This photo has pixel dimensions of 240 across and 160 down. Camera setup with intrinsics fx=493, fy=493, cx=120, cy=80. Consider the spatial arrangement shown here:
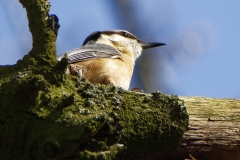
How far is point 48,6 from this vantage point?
2049 millimetres

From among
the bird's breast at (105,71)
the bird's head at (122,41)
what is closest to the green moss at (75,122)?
the bird's breast at (105,71)

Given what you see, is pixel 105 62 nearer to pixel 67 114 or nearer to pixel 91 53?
pixel 91 53

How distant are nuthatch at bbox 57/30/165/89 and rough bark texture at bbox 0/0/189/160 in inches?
44.5

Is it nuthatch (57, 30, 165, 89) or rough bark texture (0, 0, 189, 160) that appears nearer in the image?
rough bark texture (0, 0, 189, 160)

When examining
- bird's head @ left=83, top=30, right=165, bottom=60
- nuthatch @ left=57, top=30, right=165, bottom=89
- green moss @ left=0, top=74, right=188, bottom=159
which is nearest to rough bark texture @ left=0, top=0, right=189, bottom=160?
green moss @ left=0, top=74, right=188, bottom=159

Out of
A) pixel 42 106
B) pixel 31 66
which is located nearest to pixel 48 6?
pixel 31 66

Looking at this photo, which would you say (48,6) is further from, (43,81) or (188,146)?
(188,146)

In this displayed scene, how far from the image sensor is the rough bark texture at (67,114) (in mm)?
1792

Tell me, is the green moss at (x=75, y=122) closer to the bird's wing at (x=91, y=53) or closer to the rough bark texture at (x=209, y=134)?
the rough bark texture at (x=209, y=134)

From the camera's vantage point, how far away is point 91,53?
3760 mm

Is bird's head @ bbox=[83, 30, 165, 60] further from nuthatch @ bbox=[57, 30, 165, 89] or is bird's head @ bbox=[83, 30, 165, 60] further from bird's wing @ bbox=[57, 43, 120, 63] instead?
bird's wing @ bbox=[57, 43, 120, 63]

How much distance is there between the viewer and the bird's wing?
140 inches

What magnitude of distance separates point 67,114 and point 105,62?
72.2 inches

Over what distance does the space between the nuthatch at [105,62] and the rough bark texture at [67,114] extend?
1131 millimetres
